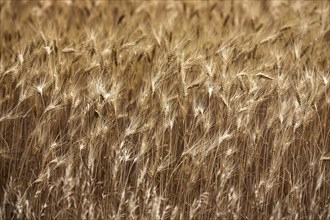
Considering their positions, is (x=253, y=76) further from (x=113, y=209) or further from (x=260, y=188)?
(x=113, y=209)

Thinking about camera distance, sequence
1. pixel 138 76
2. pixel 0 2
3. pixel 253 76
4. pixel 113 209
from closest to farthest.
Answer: pixel 113 209, pixel 253 76, pixel 138 76, pixel 0 2

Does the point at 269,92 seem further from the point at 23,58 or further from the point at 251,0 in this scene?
the point at 251,0

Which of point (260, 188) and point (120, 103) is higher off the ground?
point (120, 103)

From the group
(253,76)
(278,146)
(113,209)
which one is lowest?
(113,209)

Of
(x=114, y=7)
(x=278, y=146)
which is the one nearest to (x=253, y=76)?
(x=278, y=146)

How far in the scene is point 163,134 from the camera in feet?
9.91

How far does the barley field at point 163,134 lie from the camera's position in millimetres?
2982

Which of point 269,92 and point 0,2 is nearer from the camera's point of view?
point 269,92

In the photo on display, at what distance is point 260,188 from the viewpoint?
3008 millimetres

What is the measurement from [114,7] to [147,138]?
1635mm

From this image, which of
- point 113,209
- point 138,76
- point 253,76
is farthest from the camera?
point 138,76

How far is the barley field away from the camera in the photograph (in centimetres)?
298

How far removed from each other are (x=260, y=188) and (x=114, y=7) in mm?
1865

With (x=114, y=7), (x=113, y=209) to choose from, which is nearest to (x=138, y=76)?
(x=113, y=209)
